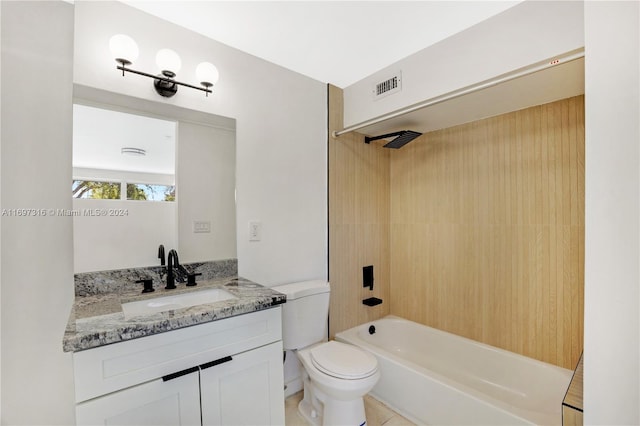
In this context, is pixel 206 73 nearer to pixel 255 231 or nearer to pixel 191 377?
pixel 255 231

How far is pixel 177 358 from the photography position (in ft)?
3.77

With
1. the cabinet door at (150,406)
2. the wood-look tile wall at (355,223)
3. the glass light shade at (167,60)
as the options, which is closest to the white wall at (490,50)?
the wood-look tile wall at (355,223)

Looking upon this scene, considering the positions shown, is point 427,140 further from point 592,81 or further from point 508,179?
point 592,81

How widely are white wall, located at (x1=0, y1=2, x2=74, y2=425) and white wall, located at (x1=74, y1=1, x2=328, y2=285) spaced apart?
0.12m

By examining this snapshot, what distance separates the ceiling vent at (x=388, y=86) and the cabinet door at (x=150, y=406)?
76.7 inches

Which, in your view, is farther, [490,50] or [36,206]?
[490,50]

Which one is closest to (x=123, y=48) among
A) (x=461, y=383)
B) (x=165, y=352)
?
(x=165, y=352)

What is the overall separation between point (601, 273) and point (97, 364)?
1.44m

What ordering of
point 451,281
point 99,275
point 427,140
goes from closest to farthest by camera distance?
point 99,275 < point 451,281 < point 427,140

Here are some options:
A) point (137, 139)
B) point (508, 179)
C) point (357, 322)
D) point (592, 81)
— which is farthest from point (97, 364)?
point (508, 179)

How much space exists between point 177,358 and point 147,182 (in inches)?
35.7

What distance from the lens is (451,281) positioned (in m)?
2.37

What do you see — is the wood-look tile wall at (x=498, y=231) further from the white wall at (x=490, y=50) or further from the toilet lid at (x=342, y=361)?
the toilet lid at (x=342, y=361)

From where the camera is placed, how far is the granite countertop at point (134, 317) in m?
0.99
